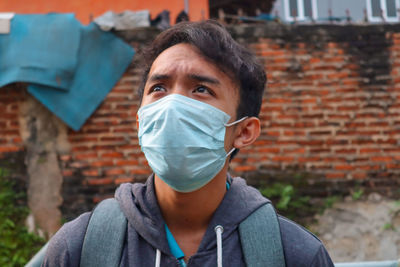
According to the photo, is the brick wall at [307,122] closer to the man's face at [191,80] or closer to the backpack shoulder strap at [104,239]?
the man's face at [191,80]

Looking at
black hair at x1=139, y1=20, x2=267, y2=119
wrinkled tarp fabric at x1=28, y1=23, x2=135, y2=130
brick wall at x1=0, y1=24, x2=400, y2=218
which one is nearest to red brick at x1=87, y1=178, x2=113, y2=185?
brick wall at x1=0, y1=24, x2=400, y2=218

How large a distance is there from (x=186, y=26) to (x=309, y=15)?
478 cm

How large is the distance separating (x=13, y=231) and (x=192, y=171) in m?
3.27

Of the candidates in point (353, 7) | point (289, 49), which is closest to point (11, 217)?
point (289, 49)

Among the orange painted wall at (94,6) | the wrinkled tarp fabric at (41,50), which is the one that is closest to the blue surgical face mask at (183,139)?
the wrinkled tarp fabric at (41,50)

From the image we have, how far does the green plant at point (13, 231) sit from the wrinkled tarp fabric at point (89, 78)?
92 centimetres

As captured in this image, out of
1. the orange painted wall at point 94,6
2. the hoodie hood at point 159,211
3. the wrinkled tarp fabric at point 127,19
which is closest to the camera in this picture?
the hoodie hood at point 159,211

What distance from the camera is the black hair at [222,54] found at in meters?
1.64

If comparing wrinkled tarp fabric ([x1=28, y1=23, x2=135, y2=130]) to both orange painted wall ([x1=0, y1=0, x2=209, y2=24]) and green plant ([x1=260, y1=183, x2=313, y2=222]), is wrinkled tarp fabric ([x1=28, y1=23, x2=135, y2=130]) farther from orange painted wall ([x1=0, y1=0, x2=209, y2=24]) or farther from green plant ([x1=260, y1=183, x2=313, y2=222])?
green plant ([x1=260, y1=183, x2=313, y2=222])

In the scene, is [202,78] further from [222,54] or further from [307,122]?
[307,122]

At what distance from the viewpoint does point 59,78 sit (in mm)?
4023

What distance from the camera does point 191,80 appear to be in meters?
1.57

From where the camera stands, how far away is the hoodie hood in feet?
4.79

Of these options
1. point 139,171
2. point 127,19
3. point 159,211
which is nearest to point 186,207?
point 159,211
